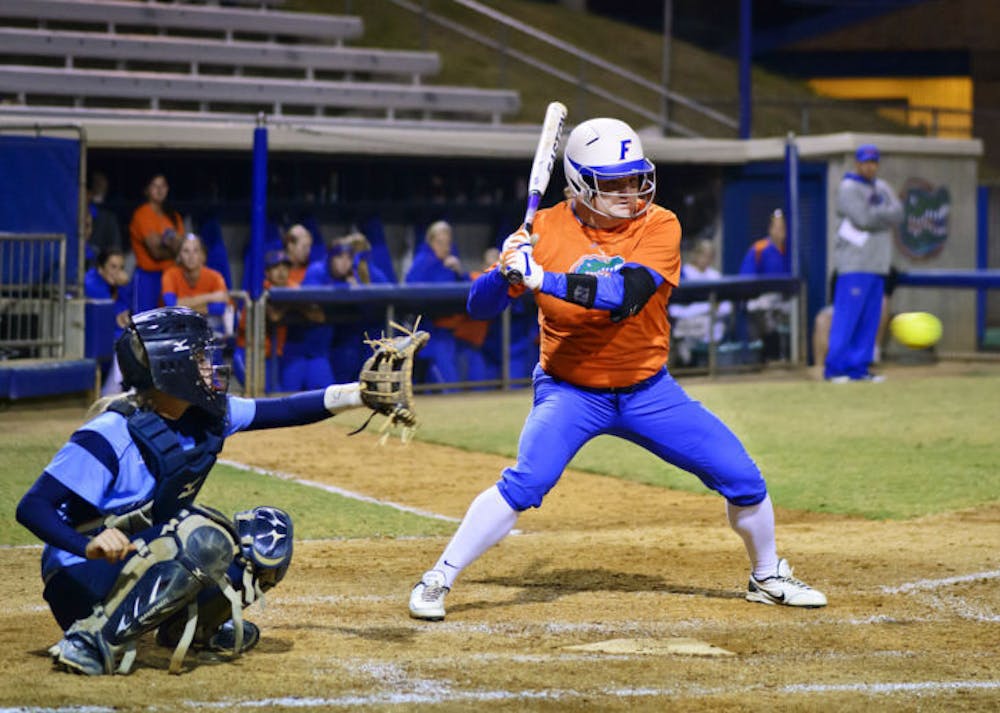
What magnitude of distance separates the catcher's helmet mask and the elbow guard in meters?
1.50

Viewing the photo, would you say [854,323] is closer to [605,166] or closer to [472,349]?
[472,349]

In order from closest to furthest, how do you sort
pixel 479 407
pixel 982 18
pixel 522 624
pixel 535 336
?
1. pixel 522 624
2. pixel 479 407
3. pixel 535 336
4. pixel 982 18

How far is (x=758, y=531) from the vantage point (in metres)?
5.92

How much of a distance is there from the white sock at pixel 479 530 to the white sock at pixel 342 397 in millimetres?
828

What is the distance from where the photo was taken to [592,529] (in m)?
8.03

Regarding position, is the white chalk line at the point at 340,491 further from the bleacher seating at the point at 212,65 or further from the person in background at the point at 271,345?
the bleacher seating at the point at 212,65

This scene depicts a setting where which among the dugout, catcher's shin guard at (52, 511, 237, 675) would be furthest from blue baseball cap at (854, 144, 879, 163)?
catcher's shin guard at (52, 511, 237, 675)

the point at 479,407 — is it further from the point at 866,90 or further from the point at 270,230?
the point at 866,90

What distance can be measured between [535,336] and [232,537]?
32.6 feet

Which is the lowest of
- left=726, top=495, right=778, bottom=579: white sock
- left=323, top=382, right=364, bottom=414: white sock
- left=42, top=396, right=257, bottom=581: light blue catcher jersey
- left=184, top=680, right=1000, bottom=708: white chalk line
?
left=184, top=680, right=1000, bottom=708: white chalk line

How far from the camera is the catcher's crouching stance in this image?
4582 mm

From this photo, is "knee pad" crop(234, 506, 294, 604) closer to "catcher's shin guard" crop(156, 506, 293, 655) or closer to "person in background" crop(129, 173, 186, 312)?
"catcher's shin guard" crop(156, 506, 293, 655)

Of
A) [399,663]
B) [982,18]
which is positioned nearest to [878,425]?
[399,663]

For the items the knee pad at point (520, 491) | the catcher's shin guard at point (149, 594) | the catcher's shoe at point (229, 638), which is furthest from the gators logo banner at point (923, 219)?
the catcher's shin guard at point (149, 594)
